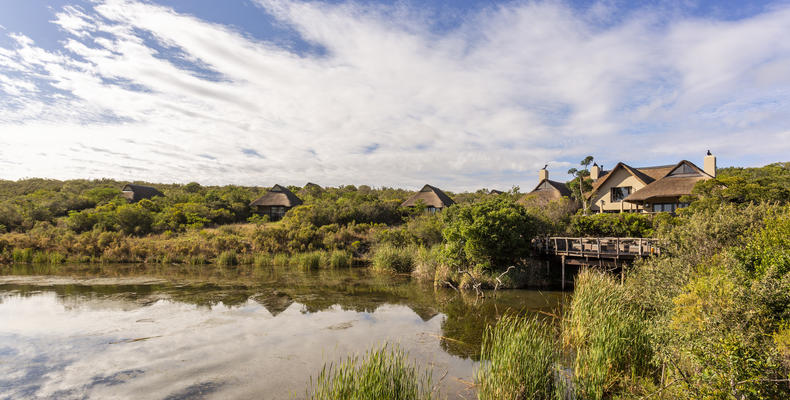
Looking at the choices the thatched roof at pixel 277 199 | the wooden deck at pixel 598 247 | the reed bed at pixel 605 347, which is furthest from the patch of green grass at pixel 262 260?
the reed bed at pixel 605 347

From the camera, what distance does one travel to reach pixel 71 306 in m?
14.9

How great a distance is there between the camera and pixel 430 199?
44969mm

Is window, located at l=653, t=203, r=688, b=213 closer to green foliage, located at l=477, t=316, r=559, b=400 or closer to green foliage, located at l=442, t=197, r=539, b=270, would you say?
green foliage, located at l=442, t=197, r=539, b=270

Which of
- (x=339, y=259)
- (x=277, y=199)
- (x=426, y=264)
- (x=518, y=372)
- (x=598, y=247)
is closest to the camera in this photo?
(x=518, y=372)

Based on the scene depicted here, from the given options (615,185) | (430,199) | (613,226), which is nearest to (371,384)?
(613,226)

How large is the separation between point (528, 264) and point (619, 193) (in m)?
20.2

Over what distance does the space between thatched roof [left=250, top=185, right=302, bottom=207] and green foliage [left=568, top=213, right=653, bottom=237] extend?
32.1 m

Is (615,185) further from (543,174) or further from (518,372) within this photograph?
(518,372)

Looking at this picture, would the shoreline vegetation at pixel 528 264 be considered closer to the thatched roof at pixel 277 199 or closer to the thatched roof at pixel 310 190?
the thatched roof at pixel 277 199

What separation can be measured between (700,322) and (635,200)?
1156 inches

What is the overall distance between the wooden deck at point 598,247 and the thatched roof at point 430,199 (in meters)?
21.4

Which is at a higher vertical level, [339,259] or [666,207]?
[666,207]

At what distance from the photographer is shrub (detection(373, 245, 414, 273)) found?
25094 mm

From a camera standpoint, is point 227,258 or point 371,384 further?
point 227,258
